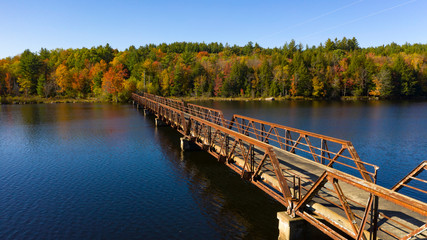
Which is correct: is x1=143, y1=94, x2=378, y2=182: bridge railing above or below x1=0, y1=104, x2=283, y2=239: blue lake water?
above

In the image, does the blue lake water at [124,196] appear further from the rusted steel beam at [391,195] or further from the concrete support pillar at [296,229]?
the rusted steel beam at [391,195]

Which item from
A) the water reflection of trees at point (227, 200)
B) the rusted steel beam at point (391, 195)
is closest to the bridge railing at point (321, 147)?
the rusted steel beam at point (391, 195)

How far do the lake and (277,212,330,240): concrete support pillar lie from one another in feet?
8.99

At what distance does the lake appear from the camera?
14.9 meters

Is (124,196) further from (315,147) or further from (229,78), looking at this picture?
(229,78)

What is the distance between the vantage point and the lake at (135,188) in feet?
48.9

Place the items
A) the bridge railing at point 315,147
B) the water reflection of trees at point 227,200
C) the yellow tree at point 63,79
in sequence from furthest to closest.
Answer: the yellow tree at point 63,79 → the water reflection of trees at point 227,200 → the bridge railing at point 315,147

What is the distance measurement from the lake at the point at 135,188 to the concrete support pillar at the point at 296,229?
2.74 meters

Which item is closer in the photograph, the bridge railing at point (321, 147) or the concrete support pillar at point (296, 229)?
the concrete support pillar at point (296, 229)

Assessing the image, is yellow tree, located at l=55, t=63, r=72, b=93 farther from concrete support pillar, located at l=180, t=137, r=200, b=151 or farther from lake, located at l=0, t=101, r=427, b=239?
concrete support pillar, located at l=180, t=137, r=200, b=151

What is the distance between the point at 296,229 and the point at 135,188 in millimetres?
13485

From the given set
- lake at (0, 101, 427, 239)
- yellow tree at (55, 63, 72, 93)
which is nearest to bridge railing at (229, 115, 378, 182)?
lake at (0, 101, 427, 239)

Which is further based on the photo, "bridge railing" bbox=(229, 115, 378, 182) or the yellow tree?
the yellow tree

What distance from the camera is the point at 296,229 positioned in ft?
36.9
